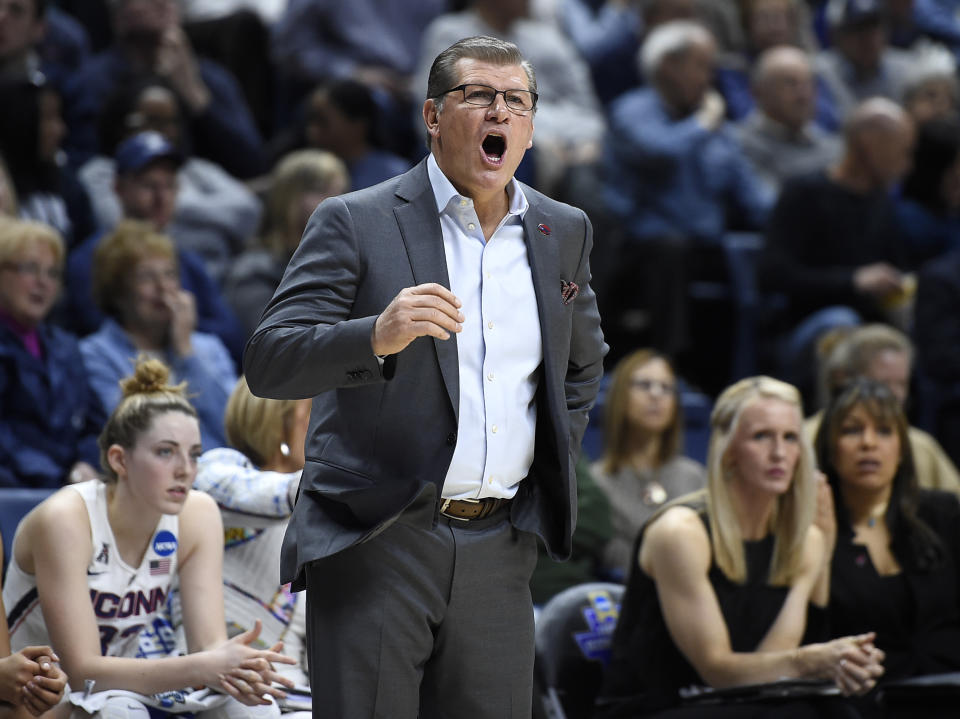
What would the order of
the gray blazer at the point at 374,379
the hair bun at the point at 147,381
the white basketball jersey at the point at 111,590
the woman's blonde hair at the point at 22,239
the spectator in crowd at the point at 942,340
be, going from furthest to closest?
the spectator in crowd at the point at 942,340, the woman's blonde hair at the point at 22,239, the hair bun at the point at 147,381, the white basketball jersey at the point at 111,590, the gray blazer at the point at 374,379

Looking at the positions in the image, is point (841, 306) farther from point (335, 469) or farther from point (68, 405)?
point (335, 469)

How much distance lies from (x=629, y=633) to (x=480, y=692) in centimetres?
153

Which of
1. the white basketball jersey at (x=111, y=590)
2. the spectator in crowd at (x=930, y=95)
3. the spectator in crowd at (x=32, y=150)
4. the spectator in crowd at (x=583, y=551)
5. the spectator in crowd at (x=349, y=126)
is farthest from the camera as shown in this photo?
the spectator in crowd at (x=930, y=95)

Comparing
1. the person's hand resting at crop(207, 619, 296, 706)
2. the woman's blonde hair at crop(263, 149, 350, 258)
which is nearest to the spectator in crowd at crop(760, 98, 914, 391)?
the woman's blonde hair at crop(263, 149, 350, 258)

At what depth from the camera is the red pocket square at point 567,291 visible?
2.77 meters

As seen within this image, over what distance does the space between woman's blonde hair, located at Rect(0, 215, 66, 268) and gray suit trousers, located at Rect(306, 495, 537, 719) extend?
8.75 feet

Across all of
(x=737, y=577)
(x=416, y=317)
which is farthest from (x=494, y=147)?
(x=737, y=577)

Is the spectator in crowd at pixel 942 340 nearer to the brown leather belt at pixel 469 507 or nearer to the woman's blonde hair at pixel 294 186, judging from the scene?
the woman's blonde hair at pixel 294 186

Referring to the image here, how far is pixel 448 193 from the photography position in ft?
8.90

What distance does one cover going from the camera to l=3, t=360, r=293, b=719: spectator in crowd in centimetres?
332

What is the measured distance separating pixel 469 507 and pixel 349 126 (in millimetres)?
4518

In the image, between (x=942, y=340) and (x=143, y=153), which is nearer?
(x=143, y=153)

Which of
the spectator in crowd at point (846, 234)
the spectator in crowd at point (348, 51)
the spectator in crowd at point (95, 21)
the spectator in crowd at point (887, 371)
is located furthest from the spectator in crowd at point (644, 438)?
the spectator in crowd at point (95, 21)

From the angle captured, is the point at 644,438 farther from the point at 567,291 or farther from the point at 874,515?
the point at 567,291
